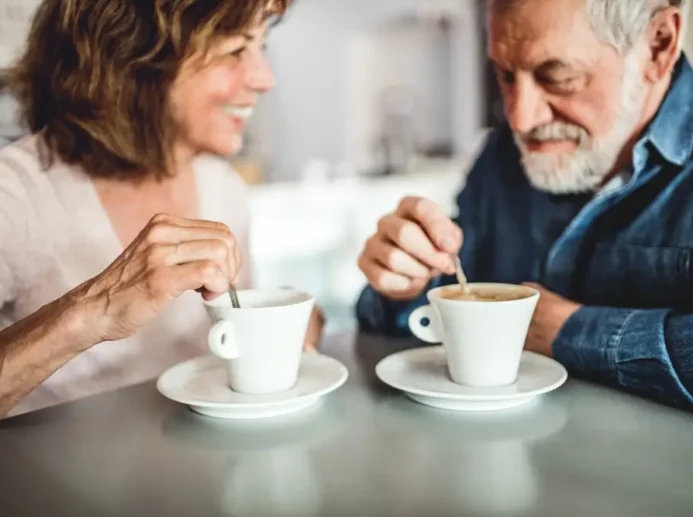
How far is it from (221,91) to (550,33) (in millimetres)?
518

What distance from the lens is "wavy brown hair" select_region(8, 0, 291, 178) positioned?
44.3 inches

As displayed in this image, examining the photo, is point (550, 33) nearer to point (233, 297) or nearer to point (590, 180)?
point (590, 180)

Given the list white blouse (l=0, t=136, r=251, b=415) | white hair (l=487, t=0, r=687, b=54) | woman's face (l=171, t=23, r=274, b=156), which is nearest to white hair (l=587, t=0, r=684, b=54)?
white hair (l=487, t=0, r=687, b=54)

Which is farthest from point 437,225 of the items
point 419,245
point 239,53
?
point 239,53

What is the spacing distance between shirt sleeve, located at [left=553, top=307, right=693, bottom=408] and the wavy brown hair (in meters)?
0.68

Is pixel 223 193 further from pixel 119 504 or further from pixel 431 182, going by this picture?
pixel 431 182

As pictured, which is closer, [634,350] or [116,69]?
[634,350]

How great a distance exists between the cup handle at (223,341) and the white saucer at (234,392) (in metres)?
0.05

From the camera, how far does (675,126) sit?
3.42 ft

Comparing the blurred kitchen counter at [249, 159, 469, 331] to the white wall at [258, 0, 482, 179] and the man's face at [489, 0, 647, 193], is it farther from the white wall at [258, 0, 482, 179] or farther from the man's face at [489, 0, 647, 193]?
the man's face at [489, 0, 647, 193]

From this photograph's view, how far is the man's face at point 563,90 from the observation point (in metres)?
1.06

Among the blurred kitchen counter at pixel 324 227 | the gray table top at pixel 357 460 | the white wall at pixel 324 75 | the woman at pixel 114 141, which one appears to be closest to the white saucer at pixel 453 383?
the gray table top at pixel 357 460

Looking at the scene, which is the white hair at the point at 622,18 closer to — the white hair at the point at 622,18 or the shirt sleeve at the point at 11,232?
the white hair at the point at 622,18

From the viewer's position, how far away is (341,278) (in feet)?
12.7
